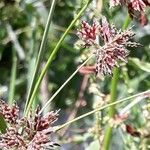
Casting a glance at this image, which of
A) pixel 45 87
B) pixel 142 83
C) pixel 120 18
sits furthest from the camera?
pixel 120 18

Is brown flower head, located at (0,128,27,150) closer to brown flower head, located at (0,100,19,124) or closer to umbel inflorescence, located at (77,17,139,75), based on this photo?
brown flower head, located at (0,100,19,124)

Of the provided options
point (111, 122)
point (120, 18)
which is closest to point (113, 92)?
point (111, 122)

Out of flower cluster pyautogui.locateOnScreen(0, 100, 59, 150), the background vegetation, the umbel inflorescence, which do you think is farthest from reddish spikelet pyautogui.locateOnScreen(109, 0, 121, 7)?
the background vegetation

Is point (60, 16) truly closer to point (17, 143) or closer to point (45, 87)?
point (45, 87)

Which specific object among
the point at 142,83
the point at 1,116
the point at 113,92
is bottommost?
the point at 142,83

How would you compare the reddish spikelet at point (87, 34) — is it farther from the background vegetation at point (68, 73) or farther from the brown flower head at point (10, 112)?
the background vegetation at point (68, 73)

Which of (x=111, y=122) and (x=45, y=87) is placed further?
(x=45, y=87)

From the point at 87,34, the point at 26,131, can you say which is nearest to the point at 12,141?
the point at 26,131

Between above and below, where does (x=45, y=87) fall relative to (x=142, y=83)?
above
